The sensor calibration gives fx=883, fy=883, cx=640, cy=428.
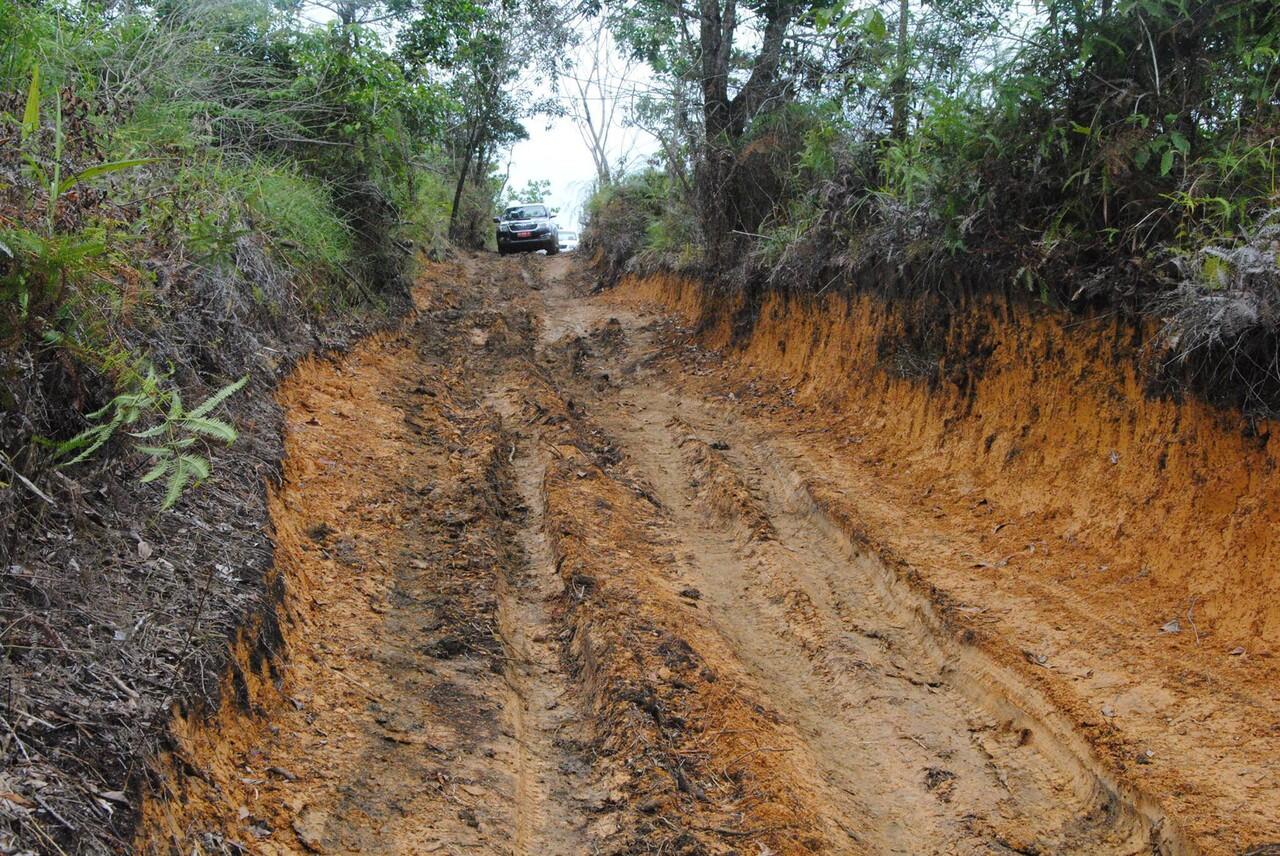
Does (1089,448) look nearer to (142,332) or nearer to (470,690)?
(470,690)

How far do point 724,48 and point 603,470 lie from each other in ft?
28.1

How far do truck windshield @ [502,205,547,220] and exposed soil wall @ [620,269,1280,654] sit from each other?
20.7 metres

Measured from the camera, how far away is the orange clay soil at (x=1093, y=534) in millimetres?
3982

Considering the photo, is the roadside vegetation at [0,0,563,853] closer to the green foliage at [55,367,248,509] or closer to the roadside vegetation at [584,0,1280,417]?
the green foliage at [55,367,248,509]

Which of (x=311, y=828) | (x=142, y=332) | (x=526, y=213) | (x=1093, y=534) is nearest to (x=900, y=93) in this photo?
(x=1093, y=534)

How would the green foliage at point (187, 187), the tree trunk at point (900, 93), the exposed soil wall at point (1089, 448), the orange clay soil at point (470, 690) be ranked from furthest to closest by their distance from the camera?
the tree trunk at point (900, 93) → the exposed soil wall at point (1089, 448) → the green foliage at point (187, 187) → the orange clay soil at point (470, 690)

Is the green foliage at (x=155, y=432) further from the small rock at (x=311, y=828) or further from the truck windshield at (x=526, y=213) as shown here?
the truck windshield at (x=526, y=213)

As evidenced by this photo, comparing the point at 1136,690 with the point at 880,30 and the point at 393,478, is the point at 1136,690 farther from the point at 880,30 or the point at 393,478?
the point at 880,30

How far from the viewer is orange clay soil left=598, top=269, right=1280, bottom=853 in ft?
13.1

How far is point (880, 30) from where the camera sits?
347 inches

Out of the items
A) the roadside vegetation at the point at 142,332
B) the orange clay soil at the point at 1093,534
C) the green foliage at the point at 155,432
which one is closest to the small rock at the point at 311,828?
the roadside vegetation at the point at 142,332

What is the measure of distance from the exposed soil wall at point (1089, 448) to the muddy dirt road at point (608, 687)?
83 cm

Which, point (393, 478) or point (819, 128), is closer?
point (393, 478)

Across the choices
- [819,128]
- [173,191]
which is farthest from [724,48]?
[173,191]
